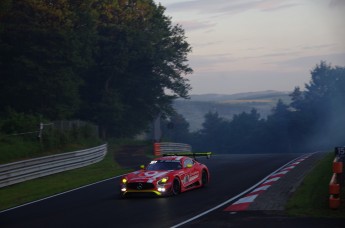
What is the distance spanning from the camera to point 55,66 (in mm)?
46875

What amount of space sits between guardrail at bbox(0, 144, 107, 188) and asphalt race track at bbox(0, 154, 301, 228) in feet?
11.4

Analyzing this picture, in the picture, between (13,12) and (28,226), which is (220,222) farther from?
(13,12)

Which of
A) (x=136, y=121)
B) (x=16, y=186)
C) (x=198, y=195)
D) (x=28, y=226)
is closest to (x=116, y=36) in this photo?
(x=136, y=121)

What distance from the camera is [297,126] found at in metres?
99.8

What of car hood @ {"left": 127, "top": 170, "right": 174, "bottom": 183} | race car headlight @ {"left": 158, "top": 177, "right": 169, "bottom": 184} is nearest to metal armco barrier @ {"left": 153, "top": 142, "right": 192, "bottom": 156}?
car hood @ {"left": 127, "top": 170, "right": 174, "bottom": 183}

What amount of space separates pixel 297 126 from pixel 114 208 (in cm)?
8725

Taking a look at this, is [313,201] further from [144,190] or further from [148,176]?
[148,176]

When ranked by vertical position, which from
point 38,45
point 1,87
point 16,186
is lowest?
point 16,186

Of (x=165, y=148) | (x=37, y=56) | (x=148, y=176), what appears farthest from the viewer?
(x=37, y=56)

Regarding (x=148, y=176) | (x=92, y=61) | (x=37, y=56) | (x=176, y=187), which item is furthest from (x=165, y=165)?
(x=92, y=61)

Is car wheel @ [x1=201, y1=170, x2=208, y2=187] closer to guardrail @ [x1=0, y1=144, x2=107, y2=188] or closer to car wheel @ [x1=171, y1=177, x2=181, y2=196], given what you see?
car wheel @ [x1=171, y1=177, x2=181, y2=196]

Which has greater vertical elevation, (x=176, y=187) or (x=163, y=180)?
(x=163, y=180)

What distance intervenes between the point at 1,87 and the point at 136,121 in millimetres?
17385

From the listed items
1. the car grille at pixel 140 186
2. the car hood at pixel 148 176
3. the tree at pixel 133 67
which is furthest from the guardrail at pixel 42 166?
the tree at pixel 133 67
